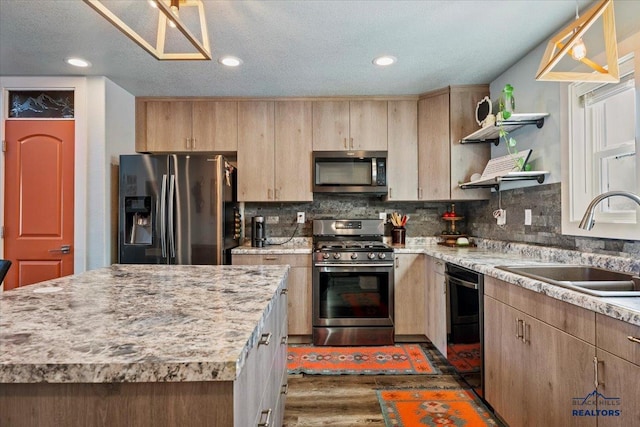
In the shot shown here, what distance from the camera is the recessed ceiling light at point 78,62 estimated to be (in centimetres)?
252

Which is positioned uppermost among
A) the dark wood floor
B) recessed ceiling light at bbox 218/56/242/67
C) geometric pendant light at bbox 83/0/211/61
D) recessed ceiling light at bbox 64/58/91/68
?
recessed ceiling light at bbox 64/58/91/68

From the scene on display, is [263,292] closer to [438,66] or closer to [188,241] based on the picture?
[188,241]

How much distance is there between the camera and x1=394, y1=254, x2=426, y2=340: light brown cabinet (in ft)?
9.83

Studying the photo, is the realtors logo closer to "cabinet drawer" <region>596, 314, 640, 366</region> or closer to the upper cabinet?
"cabinet drawer" <region>596, 314, 640, 366</region>

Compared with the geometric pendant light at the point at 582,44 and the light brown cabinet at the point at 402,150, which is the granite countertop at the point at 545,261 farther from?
the geometric pendant light at the point at 582,44

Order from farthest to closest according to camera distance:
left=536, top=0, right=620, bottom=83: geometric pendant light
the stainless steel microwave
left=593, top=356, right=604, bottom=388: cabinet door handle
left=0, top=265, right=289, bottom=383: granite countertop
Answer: the stainless steel microwave, left=536, top=0, right=620, bottom=83: geometric pendant light, left=593, top=356, right=604, bottom=388: cabinet door handle, left=0, top=265, right=289, bottom=383: granite countertop

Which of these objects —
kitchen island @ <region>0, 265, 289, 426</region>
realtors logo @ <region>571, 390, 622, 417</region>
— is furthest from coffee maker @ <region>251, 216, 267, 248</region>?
realtors logo @ <region>571, 390, 622, 417</region>

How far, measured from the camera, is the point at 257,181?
10.8 ft

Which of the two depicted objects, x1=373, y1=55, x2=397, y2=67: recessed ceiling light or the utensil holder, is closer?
x1=373, y1=55, x2=397, y2=67: recessed ceiling light

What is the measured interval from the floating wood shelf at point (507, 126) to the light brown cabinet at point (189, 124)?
221cm

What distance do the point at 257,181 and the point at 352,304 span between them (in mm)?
1477

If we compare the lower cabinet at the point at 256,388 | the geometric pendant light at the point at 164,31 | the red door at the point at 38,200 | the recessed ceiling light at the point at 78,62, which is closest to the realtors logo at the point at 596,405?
the lower cabinet at the point at 256,388

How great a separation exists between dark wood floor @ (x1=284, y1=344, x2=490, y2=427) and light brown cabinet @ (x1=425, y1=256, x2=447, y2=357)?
0.68 feet

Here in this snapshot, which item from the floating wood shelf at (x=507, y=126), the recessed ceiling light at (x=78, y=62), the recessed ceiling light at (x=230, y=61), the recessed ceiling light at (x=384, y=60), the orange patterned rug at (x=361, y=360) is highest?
the recessed ceiling light at (x=78, y=62)
